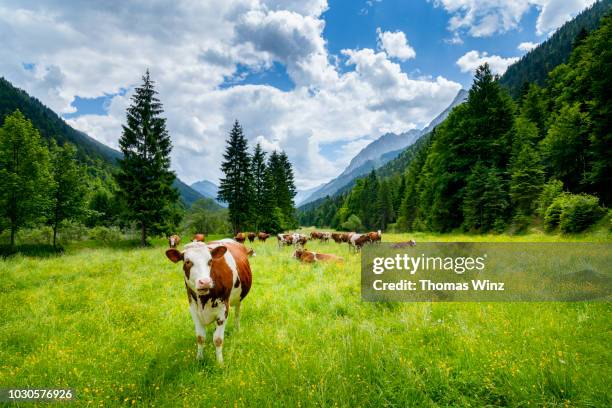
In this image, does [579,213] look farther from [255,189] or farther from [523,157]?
[255,189]

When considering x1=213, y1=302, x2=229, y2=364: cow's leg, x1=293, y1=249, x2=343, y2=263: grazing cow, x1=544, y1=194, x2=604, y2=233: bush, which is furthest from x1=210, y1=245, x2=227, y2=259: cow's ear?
x1=544, y1=194, x2=604, y2=233: bush

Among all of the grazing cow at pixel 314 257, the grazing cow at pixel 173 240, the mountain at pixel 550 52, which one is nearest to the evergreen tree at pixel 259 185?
the grazing cow at pixel 173 240

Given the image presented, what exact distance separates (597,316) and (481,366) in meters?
3.17

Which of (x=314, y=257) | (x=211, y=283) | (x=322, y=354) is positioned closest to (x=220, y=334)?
(x=211, y=283)

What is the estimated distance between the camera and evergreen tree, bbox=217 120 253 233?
36.7m

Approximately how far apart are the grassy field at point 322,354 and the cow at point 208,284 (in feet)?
1.54

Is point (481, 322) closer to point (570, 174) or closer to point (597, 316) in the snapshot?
point (597, 316)

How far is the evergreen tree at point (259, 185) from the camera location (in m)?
42.2

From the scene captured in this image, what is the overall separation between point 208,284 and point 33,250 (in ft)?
92.0

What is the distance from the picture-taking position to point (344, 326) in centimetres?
552

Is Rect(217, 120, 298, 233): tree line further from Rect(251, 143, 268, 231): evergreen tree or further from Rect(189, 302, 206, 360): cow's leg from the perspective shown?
Rect(189, 302, 206, 360): cow's leg

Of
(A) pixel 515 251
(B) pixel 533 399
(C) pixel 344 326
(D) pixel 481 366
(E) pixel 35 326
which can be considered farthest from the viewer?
(A) pixel 515 251

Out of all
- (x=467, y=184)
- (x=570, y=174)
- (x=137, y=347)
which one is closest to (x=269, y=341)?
(x=137, y=347)

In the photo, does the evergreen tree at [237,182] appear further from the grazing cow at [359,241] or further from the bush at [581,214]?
the bush at [581,214]
